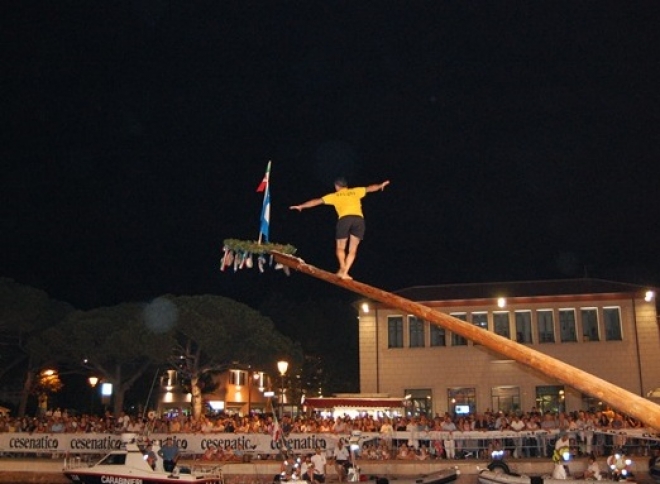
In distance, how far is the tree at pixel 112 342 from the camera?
3853 cm

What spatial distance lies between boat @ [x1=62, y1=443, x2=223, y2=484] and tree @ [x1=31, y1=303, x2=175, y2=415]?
16848mm

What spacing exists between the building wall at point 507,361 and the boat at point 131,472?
57.0ft

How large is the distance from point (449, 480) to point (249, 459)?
7183 mm

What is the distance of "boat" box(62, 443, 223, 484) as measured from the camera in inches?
773

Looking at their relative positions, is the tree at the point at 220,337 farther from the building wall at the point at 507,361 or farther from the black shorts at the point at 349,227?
the black shorts at the point at 349,227

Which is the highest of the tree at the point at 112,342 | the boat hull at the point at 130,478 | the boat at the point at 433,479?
the tree at the point at 112,342

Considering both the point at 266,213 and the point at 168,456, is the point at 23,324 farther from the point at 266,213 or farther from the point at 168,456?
the point at 266,213

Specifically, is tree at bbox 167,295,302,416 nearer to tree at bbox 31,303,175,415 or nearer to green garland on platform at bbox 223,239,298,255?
tree at bbox 31,303,175,415

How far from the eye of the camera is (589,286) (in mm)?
37281

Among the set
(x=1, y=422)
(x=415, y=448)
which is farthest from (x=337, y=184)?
(x=1, y=422)

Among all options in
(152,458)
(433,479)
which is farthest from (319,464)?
(152,458)

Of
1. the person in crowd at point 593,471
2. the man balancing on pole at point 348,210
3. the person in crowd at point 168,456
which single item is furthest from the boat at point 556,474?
the man balancing on pole at point 348,210

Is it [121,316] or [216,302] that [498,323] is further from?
[121,316]

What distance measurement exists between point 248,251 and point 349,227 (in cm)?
132
